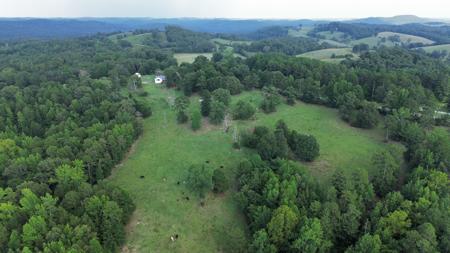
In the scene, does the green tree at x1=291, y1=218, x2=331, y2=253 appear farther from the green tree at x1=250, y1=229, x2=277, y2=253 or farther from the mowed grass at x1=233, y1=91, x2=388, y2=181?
the mowed grass at x1=233, y1=91, x2=388, y2=181

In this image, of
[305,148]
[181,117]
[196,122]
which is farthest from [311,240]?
[181,117]

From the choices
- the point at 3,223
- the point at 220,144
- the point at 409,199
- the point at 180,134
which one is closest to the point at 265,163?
the point at 220,144

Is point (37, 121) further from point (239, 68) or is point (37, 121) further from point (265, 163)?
point (239, 68)

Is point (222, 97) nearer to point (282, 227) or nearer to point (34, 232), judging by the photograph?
point (282, 227)

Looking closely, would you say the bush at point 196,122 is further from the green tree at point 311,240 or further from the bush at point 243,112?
the green tree at point 311,240

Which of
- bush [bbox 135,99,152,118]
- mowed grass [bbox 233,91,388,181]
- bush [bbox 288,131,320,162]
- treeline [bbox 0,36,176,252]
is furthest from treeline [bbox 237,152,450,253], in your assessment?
bush [bbox 135,99,152,118]

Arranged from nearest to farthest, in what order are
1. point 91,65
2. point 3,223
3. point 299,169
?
point 3,223, point 299,169, point 91,65
